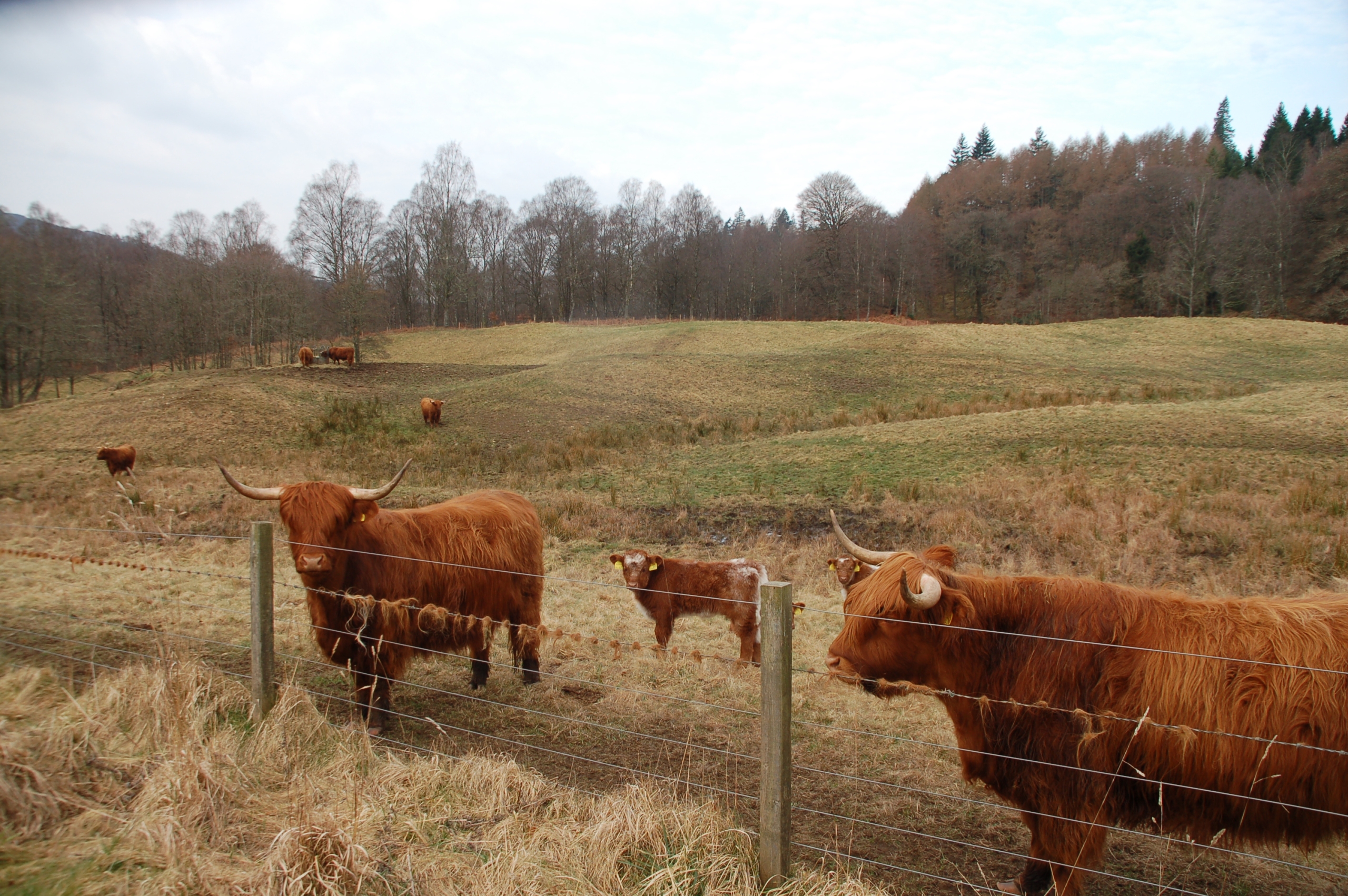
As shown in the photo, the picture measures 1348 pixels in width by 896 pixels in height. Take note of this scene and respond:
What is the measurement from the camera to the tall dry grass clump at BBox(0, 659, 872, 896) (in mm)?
3020

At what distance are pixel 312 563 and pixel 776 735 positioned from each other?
3647mm

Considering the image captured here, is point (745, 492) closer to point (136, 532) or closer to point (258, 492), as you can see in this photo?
point (258, 492)

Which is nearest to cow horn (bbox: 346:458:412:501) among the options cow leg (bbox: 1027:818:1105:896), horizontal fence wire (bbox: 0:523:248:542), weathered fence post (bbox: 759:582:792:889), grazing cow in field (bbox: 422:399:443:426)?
horizontal fence wire (bbox: 0:523:248:542)

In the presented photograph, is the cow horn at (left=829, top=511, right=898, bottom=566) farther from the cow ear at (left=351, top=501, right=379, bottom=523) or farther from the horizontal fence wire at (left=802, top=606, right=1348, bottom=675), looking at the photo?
the cow ear at (left=351, top=501, right=379, bottom=523)

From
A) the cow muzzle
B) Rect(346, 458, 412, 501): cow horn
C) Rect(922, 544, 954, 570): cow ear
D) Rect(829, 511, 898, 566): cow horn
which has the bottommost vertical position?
the cow muzzle

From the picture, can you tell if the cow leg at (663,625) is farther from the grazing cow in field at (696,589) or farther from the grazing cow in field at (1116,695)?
the grazing cow in field at (1116,695)

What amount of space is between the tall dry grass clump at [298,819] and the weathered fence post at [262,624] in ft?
0.56

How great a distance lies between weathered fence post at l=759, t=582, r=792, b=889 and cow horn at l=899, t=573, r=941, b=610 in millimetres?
670

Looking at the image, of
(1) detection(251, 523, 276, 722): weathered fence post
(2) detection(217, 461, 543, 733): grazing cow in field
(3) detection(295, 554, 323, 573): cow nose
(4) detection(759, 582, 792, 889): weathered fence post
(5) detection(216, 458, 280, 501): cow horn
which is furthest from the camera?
(5) detection(216, 458, 280, 501): cow horn

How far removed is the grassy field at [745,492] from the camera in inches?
202

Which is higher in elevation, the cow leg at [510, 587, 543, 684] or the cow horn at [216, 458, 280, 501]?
the cow horn at [216, 458, 280, 501]

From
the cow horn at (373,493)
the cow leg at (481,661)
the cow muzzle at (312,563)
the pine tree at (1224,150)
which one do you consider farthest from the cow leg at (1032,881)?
the pine tree at (1224,150)

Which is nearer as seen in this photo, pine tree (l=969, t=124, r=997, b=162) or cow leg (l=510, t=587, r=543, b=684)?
cow leg (l=510, t=587, r=543, b=684)

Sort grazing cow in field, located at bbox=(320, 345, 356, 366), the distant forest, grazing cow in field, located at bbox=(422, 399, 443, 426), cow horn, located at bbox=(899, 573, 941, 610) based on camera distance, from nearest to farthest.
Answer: cow horn, located at bbox=(899, 573, 941, 610), grazing cow in field, located at bbox=(422, 399, 443, 426), grazing cow in field, located at bbox=(320, 345, 356, 366), the distant forest
